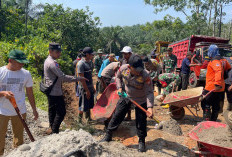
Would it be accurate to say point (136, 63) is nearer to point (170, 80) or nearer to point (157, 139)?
point (157, 139)

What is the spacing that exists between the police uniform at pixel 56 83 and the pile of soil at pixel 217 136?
7.67 feet

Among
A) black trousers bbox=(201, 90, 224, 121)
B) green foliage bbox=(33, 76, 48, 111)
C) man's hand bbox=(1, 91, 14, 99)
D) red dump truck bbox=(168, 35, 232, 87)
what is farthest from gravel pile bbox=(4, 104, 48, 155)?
red dump truck bbox=(168, 35, 232, 87)

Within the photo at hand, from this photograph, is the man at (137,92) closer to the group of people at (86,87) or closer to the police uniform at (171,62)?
the group of people at (86,87)

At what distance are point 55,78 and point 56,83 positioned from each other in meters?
0.09

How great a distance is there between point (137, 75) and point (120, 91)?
51 centimetres

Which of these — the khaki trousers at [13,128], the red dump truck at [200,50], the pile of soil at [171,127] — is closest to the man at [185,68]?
the red dump truck at [200,50]

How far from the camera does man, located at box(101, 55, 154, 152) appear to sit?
3305 mm

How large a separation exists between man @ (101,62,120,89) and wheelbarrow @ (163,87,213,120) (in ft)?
5.00

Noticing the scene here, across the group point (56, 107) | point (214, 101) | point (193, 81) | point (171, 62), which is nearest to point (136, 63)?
point (56, 107)

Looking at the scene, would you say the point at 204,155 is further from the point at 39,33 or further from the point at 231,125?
the point at 39,33

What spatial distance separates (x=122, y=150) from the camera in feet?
11.1

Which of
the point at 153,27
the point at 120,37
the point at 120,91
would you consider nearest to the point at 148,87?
the point at 120,91

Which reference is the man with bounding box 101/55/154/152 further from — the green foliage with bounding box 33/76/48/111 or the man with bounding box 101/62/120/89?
the green foliage with bounding box 33/76/48/111

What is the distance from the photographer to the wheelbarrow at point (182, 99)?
15.6ft
